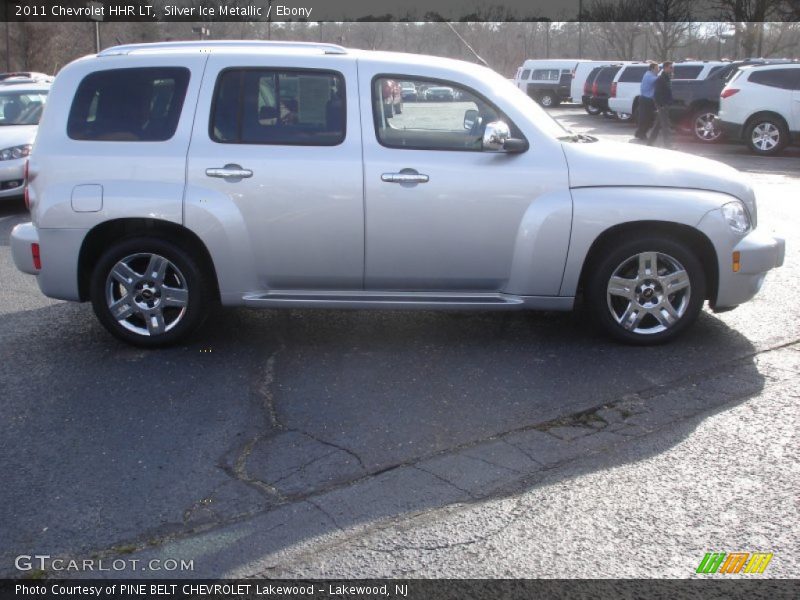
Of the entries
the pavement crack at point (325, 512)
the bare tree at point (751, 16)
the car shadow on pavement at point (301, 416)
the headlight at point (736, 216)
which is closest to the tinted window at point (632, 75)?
the bare tree at point (751, 16)

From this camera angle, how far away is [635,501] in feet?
12.7

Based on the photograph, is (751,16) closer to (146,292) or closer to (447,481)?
(146,292)

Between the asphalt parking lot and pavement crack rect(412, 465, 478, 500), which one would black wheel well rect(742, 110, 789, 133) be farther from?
pavement crack rect(412, 465, 478, 500)

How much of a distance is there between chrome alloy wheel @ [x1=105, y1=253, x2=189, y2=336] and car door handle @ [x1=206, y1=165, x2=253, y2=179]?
68cm

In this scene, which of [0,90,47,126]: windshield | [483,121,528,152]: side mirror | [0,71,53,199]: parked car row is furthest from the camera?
[0,90,47,126]: windshield

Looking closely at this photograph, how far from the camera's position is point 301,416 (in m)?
4.84

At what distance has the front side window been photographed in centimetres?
575

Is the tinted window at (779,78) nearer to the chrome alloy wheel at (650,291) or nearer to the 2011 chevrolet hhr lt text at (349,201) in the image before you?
the 2011 chevrolet hhr lt text at (349,201)

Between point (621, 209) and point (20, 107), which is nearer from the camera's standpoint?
point (621, 209)

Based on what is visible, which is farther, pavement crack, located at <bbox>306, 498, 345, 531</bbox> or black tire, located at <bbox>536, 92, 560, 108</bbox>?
black tire, located at <bbox>536, 92, 560, 108</bbox>

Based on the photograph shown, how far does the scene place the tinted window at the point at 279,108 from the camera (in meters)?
5.74

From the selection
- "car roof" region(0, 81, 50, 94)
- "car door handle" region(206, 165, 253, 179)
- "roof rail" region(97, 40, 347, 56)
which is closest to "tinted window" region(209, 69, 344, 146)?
"car door handle" region(206, 165, 253, 179)

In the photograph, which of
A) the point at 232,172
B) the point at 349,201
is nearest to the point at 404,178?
the point at 349,201

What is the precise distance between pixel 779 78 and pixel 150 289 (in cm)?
1597
